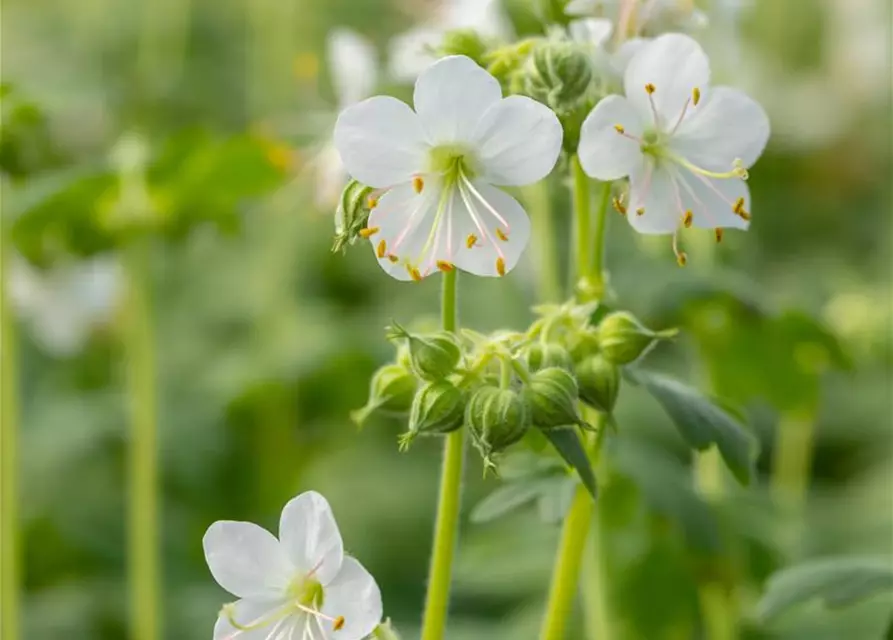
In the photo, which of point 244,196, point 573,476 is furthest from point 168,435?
point 573,476

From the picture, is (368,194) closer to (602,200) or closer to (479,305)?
(602,200)

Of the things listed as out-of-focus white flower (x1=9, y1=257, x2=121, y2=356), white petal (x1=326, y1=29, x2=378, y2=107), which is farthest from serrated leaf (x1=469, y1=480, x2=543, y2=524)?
out-of-focus white flower (x1=9, y1=257, x2=121, y2=356)

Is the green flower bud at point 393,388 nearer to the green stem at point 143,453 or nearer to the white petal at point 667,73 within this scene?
the white petal at point 667,73

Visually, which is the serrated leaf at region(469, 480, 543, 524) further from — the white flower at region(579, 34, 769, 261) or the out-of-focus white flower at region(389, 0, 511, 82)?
the out-of-focus white flower at region(389, 0, 511, 82)

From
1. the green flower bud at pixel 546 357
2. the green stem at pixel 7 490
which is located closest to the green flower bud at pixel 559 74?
the green flower bud at pixel 546 357

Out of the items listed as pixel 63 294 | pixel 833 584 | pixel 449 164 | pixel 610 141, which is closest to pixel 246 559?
pixel 449 164
